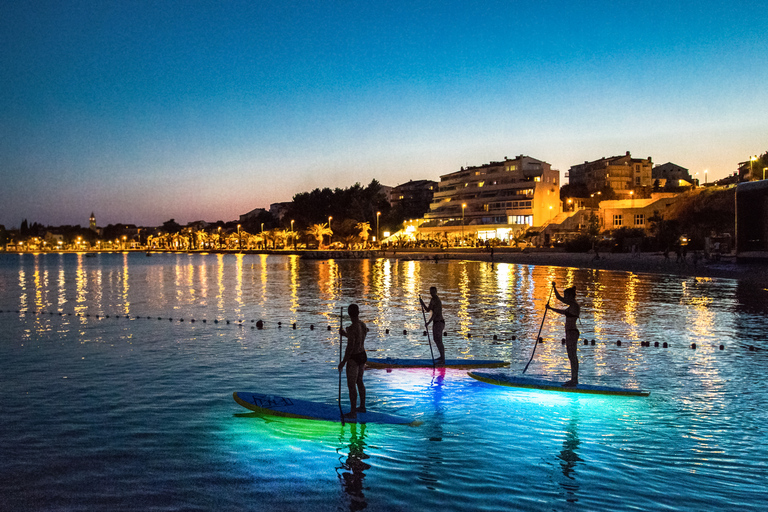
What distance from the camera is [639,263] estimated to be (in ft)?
194

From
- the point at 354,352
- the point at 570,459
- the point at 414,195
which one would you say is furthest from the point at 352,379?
the point at 414,195

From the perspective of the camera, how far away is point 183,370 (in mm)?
16000

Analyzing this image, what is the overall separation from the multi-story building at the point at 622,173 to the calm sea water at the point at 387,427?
105m

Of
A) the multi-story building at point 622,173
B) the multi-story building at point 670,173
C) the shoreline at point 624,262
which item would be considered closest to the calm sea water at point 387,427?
the shoreline at point 624,262

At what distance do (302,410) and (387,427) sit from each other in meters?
1.66

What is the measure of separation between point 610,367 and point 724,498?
824cm

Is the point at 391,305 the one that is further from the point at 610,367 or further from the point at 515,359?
the point at 610,367

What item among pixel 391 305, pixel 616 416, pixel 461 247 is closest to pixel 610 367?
pixel 616 416

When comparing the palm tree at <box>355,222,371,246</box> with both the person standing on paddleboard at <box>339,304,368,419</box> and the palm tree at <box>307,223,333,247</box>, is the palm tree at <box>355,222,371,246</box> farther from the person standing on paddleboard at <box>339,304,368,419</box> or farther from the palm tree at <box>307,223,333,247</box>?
the person standing on paddleboard at <box>339,304,368,419</box>

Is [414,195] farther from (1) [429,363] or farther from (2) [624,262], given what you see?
(1) [429,363]

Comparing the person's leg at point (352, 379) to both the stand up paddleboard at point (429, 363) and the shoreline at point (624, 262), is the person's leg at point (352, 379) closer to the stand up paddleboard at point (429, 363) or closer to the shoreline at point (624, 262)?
the stand up paddleboard at point (429, 363)

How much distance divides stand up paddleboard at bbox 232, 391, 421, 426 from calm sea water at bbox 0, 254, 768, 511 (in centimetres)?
23

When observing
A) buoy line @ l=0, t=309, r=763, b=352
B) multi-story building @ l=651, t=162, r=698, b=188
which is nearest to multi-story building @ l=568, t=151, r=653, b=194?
multi-story building @ l=651, t=162, r=698, b=188

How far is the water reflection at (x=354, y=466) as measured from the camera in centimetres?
789
